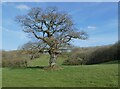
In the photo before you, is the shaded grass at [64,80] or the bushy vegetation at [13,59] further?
the bushy vegetation at [13,59]

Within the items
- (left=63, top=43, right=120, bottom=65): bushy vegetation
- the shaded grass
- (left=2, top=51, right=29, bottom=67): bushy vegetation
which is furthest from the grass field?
(left=63, top=43, right=120, bottom=65): bushy vegetation

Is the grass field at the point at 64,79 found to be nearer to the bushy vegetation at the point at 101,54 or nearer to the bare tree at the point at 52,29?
the bare tree at the point at 52,29

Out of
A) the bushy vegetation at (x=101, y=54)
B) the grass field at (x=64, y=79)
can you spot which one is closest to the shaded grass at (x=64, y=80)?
the grass field at (x=64, y=79)

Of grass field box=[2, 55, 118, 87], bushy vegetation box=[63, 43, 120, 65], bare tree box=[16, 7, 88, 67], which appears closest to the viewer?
grass field box=[2, 55, 118, 87]

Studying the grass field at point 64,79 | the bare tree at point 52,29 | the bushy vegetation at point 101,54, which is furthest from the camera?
the bushy vegetation at point 101,54

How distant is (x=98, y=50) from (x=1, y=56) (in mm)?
17741

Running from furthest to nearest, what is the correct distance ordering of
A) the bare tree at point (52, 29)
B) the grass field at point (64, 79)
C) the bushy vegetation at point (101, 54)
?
the bushy vegetation at point (101, 54)
the bare tree at point (52, 29)
the grass field at point (64, 79)

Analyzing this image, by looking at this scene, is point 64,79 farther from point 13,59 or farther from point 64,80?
point 13,59

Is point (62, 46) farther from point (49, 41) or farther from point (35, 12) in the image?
Answer: point (35, 12)

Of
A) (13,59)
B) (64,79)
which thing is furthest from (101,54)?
(64,79)

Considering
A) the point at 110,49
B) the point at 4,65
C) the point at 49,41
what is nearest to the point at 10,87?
the point at 49,41

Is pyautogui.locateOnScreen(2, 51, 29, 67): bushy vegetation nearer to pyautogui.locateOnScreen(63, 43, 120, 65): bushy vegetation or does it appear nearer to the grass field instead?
the grass field

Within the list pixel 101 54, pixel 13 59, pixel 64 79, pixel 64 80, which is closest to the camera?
pixel 64 80

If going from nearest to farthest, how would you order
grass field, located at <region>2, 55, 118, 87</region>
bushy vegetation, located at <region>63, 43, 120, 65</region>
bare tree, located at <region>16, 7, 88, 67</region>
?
grass field, located at <region>2, 55, 118, 87</region>, bare tree, located at <region>16, 7, 88, 67</region>, bushy vegetation, located at <region>63, 43, 120, 65</region>
